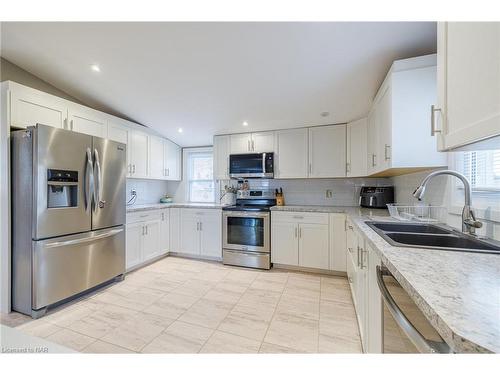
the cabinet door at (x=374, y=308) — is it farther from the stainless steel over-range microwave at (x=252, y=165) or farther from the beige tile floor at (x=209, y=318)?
the stainless steel over-range microwave at (x=252, y=165)

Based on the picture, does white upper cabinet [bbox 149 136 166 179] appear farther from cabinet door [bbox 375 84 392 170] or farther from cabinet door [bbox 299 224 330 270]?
cabinet door [bbox 375 84 392 170]

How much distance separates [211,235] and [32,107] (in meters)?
2.57

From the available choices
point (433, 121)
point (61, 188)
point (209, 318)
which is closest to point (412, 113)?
point (433, 121)

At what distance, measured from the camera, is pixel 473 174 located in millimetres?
1445

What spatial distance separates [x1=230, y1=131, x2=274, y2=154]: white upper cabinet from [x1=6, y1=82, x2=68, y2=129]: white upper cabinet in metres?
2.20

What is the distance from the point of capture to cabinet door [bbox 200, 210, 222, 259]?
345 cm

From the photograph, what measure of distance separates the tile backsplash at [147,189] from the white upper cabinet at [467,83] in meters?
3.87

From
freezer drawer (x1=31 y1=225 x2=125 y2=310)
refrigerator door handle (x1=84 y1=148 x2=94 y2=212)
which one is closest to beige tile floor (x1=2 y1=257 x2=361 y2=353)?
freezer drawer (x1=31 y1=225 x2=125 y2=310)

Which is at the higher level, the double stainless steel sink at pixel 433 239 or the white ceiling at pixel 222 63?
the white ceiling at pixel 222 63

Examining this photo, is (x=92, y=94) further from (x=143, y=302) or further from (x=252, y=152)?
(x=143, y=302)

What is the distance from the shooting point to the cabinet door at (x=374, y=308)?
3.43 ft

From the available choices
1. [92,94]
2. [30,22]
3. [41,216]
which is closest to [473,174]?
[41,216]

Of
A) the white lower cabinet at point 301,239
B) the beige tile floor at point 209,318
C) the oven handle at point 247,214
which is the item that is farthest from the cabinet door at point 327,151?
the beige tile floor at point 209,318

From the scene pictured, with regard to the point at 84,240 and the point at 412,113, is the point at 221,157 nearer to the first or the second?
the point at 84,240
